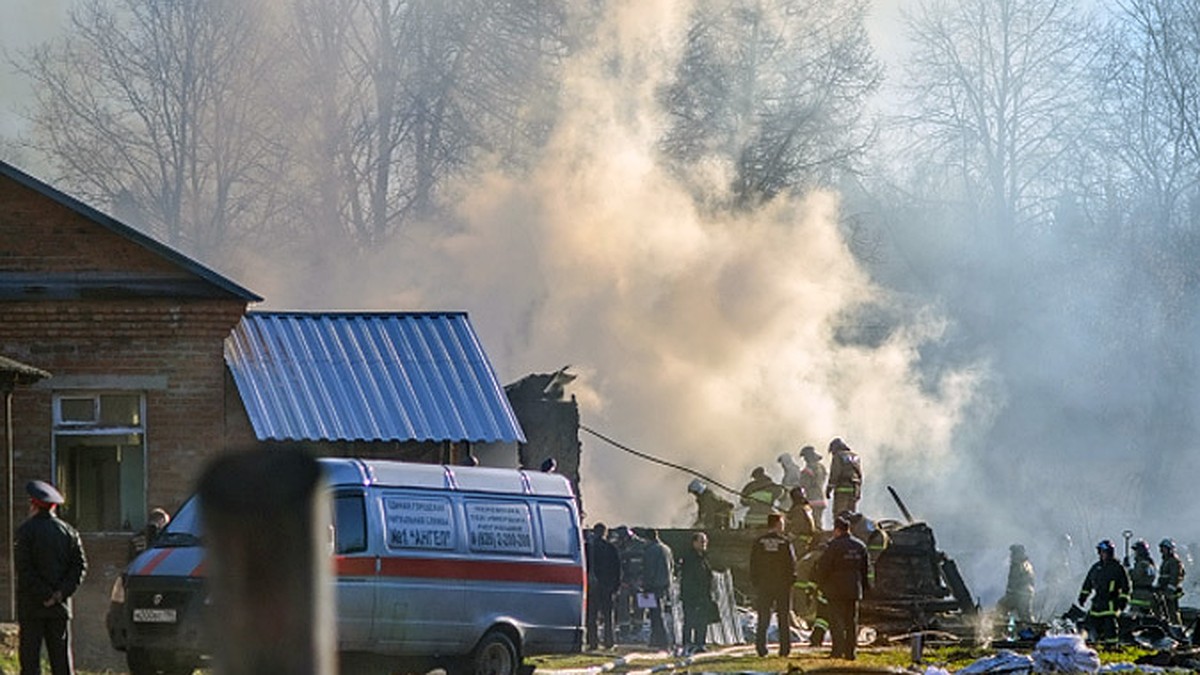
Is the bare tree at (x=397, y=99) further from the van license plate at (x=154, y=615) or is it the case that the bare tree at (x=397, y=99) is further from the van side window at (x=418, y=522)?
the van license plate at (x=154, y=615)

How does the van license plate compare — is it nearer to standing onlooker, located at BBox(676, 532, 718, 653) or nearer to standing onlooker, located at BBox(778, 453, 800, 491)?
standing onlooker, located at BBox(676, 532, 718, 653)

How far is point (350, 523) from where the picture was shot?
1689 centimetres

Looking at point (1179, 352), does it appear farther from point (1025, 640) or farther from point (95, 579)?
point (95, 579)

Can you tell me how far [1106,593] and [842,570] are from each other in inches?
170

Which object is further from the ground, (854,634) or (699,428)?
(699,428)

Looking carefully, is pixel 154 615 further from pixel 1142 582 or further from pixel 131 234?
pixel 1142 582

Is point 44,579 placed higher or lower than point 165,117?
lower

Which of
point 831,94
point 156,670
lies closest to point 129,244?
point 156,670

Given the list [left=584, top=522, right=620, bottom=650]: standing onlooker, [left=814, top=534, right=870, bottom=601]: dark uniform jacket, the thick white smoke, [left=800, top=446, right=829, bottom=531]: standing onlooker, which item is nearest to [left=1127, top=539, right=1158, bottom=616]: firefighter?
[left=800, top=446, right=829, bottom=531]: standing onlooker

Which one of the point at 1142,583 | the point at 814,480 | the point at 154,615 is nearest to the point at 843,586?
the point at 814,480

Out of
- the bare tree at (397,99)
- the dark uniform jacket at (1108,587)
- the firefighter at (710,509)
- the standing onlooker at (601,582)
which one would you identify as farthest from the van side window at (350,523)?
the bare tree at (397,99)

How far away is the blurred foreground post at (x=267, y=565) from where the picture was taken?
190cm

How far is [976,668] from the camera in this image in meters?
18.5

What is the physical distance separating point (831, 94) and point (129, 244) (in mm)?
27705
